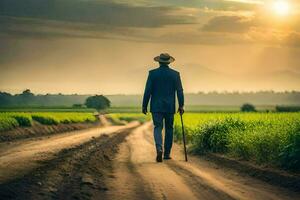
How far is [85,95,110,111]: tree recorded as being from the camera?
184m

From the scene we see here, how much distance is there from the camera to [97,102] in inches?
7293

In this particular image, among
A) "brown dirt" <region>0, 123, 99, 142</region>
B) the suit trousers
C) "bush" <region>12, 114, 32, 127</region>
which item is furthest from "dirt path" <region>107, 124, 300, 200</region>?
"bush" <region>12, 114, 32, 127</region>

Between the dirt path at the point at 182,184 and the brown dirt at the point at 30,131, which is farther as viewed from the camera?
the brown dirt at the point at 30,131

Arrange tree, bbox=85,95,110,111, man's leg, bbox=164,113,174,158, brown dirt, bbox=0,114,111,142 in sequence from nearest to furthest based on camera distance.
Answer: man's leg, bbox=164,113,174,158, brown dirt, bbox=0,114,111,142, tree, bbox=85,95,110,111

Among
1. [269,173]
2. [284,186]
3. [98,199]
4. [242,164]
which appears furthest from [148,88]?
[98,199]

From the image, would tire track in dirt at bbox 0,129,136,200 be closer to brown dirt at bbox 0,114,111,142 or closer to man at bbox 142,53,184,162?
man at bbox 142,53,184,162

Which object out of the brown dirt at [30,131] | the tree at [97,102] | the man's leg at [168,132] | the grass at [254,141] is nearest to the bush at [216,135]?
the grass at [254,141]

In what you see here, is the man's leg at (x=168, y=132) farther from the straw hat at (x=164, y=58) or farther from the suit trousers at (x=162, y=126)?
the straw hat at (x=164, y=58)

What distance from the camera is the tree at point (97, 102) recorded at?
184 m

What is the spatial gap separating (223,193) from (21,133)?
2743cm

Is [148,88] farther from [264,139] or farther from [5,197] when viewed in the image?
[5,197]

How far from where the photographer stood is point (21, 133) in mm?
35594

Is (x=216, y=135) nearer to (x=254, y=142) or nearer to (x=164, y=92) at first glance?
(x=164, y=92)

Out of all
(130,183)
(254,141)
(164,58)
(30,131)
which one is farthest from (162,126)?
(30,131)
